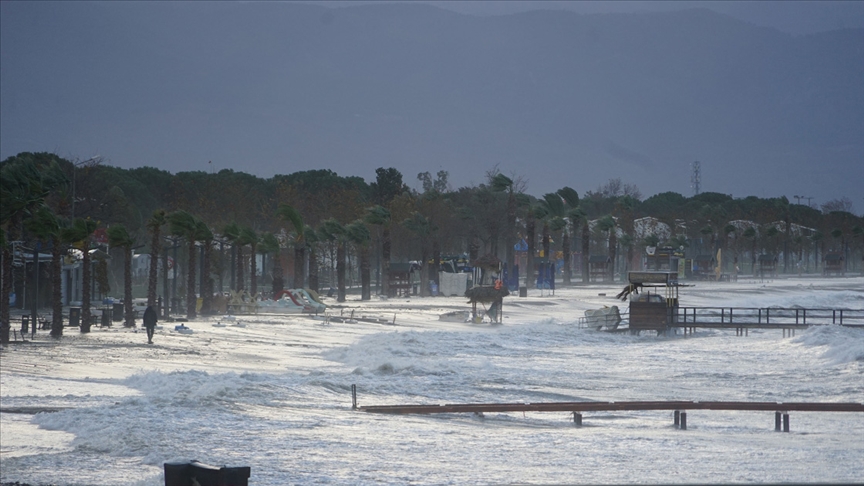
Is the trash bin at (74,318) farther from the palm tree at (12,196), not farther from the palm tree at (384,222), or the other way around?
the palm tree at (384,222)

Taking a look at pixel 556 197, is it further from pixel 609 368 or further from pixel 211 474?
pixel 211 474

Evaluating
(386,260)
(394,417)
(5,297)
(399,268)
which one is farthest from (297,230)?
(394,417)

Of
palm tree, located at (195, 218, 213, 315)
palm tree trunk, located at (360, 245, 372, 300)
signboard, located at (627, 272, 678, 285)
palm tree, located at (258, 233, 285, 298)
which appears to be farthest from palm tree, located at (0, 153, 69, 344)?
palm tree trunk, located at (360, 245, 372, 300)

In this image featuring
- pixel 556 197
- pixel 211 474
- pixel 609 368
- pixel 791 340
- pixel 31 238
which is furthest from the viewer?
pixel 556 197

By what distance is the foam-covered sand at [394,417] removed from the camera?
1580cm

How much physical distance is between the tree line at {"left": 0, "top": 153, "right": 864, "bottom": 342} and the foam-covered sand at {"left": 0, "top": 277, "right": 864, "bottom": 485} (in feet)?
17.0

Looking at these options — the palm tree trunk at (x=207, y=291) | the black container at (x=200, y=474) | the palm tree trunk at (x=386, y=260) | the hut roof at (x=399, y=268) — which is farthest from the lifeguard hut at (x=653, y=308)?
the black container at (x=200, y=474)

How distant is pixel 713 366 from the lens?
3616 cm

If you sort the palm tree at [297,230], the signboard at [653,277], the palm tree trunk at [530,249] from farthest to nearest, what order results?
the palm tree trunk at [530,249], the palm tree at [297,230], the signboard at [653,277]

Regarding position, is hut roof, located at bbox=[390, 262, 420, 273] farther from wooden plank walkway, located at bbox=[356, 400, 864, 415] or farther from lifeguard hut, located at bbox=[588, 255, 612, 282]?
wooden plank walkway, located at bbox=[356, 400, 864, 415]

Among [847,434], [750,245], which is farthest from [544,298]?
[750,245]

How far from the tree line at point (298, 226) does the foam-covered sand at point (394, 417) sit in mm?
5180

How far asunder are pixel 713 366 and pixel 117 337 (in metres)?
23.1

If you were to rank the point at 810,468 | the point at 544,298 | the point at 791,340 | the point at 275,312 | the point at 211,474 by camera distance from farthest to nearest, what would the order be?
the point at 544,298 < the point at 275,312 < the point at 791,340 < the point at 810,468 < the point at 211,474
